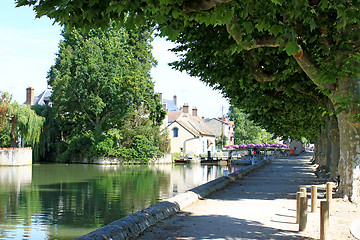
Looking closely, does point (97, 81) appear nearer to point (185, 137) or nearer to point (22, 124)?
point (22, 124)

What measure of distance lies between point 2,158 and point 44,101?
2627 cm

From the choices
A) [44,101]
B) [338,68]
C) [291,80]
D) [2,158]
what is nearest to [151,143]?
[2,158]

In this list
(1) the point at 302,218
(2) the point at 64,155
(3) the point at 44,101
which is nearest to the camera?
(1) the point at 302,218

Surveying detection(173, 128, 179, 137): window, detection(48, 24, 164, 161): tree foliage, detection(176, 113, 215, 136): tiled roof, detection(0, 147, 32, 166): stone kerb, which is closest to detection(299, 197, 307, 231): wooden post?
detection(48, 24, 164, 161): tree foliage

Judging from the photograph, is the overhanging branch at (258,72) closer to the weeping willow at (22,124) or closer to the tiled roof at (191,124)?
the weeping willow at (22,124)

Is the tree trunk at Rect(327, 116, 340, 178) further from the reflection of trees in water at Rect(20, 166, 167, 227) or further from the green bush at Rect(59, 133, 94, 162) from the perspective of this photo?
the green bush at Rect(59, 133, 94, 162)

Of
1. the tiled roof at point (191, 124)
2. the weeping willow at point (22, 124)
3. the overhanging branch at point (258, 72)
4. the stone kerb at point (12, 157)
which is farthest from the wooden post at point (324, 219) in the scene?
the tiled roof at point (191, 124)

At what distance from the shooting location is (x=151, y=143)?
56750 mm

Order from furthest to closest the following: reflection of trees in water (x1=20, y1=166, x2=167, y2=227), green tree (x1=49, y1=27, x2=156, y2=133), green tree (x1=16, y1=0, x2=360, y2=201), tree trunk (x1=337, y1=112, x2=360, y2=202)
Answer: green tree (x1=49, y1=27, x2=156, y2=133), reflection of trees in water (x1=20, y1=166, x2=167, y2=227), tree trunk (x1=337, y1=112, x2=360, y2=202), green tree (x1=16, y1=0, x2=360, y2=201)

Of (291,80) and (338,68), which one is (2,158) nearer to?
(291,80)

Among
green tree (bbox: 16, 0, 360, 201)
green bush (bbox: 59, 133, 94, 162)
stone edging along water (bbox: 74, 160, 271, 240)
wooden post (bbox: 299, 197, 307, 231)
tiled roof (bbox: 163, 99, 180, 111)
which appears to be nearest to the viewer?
green tree (bbox: 16, 0, 360, 201)

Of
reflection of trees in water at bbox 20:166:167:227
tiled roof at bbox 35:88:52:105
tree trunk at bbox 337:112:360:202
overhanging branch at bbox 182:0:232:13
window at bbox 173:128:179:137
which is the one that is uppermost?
tiled roof at bbox 35:88:52:105

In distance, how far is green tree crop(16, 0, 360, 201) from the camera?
6363 mm

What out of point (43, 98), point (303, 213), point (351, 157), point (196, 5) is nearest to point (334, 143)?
point (351, 157)
